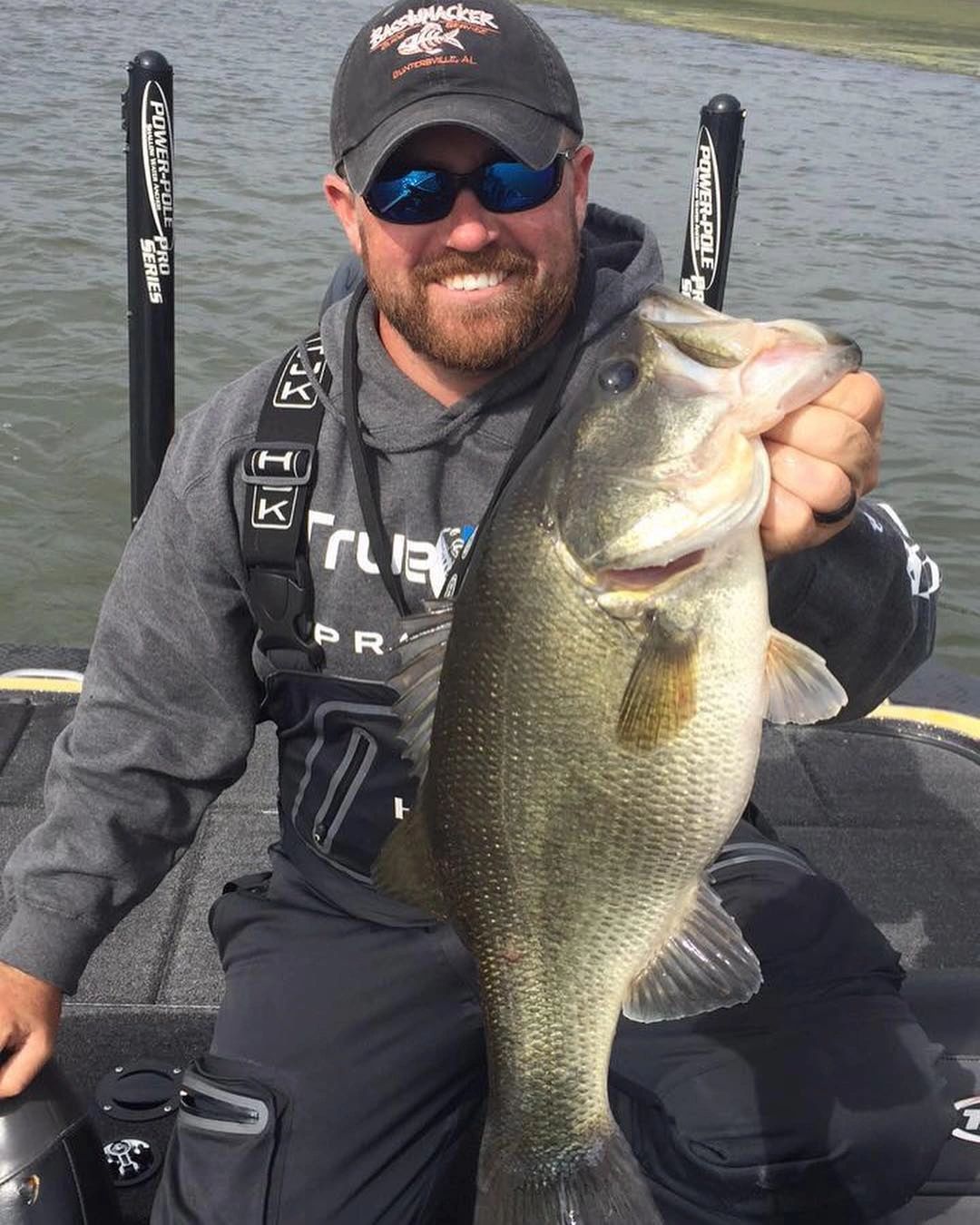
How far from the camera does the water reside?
26.4ft

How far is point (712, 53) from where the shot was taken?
23.1 meters

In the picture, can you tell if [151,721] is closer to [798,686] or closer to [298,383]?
[298,383]

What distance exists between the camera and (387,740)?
272cm

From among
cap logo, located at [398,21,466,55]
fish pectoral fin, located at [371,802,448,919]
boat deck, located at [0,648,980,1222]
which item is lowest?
boat deck, located at [0,648,980,1222]

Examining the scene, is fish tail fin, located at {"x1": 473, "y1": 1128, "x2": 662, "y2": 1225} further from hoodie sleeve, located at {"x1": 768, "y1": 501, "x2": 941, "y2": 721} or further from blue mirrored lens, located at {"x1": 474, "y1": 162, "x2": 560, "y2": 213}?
blue mirrored lens, located at {"x1": 474, "y1": 162, "x2": 560, "y2": 213}

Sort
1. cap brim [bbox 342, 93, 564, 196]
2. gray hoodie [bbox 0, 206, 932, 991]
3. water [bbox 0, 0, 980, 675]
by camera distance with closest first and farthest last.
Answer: cap brim [bbox 342, 93, 564, 196], gray hoodie [bbox 0, 206, 932, 991], water [bbox 0, 0, 980, 675]

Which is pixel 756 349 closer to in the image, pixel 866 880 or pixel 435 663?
pixel 435 663

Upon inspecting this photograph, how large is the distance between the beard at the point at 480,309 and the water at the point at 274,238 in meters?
4.42

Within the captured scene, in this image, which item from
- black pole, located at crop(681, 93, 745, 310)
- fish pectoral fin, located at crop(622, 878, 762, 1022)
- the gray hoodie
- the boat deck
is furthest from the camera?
black pole, located at crop(681, 93, 745, 310)

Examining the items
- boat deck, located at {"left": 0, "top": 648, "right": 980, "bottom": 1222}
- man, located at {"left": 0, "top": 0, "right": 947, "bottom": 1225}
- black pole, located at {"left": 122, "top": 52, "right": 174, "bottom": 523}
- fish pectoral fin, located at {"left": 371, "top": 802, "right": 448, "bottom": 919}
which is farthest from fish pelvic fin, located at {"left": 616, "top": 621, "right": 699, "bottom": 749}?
black pole, located at {"left": 122, "top": 52, "right": 174, "bottom": 523}

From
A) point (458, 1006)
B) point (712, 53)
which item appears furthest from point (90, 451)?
point (712, 53)

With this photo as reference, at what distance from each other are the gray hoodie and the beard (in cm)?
9

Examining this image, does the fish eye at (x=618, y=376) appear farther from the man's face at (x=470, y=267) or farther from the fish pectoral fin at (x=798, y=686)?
the man's face at (x=470, y=267)

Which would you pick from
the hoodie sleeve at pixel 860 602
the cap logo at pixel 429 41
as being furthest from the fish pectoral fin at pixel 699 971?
the cap logo at pixel 429 41
